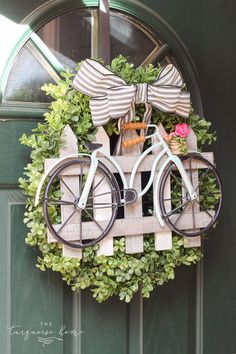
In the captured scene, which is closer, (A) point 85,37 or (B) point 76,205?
(B) point 76,205

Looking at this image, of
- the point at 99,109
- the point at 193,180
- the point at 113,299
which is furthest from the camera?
the point at 113,299

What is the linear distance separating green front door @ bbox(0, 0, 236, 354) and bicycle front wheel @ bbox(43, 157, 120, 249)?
165 millimetres

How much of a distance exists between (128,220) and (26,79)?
42 centimetres

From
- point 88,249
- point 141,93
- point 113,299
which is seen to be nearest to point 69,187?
point 88,249

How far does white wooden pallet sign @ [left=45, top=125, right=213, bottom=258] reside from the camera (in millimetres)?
1196

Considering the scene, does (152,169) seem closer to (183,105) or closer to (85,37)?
(183,105)

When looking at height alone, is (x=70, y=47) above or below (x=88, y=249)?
above

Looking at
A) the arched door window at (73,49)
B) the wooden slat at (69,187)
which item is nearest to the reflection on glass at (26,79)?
the arched door window at (73,49)

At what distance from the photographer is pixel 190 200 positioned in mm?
1282

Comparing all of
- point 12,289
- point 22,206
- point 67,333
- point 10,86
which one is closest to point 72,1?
point 10,86

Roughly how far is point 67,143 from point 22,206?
0.22 meters

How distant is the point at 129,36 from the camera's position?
1.43 m

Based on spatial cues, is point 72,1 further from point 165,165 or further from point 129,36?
point 165,165

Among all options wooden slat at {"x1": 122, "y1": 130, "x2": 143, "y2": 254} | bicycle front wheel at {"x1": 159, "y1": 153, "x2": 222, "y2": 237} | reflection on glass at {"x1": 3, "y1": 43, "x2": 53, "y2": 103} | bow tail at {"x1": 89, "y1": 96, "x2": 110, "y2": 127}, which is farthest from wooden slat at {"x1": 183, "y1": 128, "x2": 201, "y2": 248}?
reflection on glass at {"x1": 3, "y1": 43, "x2": 53, "y2": 103}
